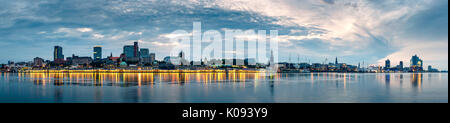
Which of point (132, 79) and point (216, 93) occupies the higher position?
point (216, 93)

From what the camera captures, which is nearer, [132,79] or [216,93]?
[216,93]

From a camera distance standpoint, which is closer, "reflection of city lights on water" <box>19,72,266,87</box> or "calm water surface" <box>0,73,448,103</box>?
"calm water surface" <box>0,73,448,103</box>

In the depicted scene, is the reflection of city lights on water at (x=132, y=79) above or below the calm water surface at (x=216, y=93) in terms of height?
below

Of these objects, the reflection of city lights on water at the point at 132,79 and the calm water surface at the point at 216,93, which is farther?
the reflection of city lights on water at the point at 132,79

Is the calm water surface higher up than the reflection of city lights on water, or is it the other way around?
the calm water surface
